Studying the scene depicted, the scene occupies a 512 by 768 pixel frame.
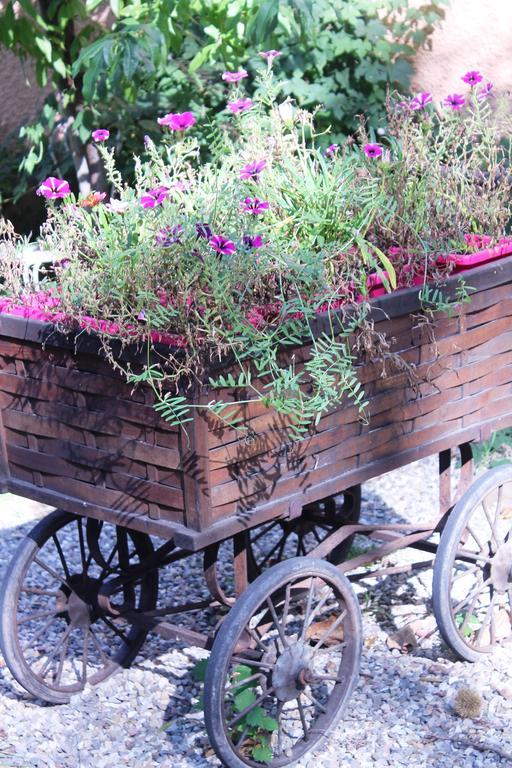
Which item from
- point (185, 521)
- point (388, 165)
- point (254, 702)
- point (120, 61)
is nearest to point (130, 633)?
point (254, 702)

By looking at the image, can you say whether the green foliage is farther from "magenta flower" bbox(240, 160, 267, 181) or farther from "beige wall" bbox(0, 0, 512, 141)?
"magenta flower" bbox(240, 160, 267, 181)

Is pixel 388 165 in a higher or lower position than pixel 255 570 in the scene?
higher

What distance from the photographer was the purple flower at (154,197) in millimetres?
2279

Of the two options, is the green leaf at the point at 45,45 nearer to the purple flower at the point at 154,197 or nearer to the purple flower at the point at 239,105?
the purple flower at the point at 239,105

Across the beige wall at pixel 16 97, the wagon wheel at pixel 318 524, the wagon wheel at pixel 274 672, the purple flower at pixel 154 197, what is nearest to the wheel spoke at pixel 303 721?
the wagon wheel at pixel 274 672

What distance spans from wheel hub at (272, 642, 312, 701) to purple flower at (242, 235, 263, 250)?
0.93 meters

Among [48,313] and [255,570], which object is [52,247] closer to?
[48,313]

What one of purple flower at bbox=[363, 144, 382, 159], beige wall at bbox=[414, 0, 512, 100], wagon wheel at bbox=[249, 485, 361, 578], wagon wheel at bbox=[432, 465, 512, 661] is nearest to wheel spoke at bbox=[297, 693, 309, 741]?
wagon wheel at bbox=[432, 465, 512, 661]

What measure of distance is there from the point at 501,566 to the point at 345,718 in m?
0.61

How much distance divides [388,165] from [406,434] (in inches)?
27.1

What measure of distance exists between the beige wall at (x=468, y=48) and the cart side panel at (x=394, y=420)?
3071mm

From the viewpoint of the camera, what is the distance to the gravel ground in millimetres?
2553

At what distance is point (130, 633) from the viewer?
299 cm

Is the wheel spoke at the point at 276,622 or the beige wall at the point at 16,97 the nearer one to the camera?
the wheel spoke at the point at 276,622
